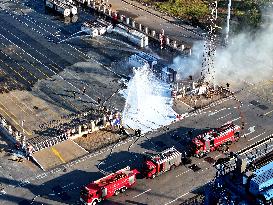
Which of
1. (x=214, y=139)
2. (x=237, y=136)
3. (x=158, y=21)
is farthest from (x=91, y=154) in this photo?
(x=158, y=21)

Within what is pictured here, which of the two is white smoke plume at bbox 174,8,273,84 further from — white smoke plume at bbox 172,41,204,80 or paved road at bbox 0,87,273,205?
paved road at bbox 0,87,273,205

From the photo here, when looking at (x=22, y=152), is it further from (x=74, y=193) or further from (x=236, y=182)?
(x=236, y=182)

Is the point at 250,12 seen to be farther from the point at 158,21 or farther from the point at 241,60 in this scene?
the point at 241,60

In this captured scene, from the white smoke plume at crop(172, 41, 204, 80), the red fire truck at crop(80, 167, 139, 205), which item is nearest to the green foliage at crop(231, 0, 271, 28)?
the white smoke plume at crop(172, 41, 204, 80)

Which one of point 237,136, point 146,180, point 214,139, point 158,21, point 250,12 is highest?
point 250,12

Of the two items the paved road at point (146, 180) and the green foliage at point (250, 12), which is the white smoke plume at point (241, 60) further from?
the paved road at point (146, 180)

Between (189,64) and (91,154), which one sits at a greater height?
(189,64)

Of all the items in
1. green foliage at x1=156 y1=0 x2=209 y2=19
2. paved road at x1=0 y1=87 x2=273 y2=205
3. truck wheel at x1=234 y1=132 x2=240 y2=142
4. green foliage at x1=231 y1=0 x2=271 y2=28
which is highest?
green foliage at x1=231 y1=0 x2=271 y2=28

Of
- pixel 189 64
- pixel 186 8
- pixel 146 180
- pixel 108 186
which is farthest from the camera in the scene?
pixel 186 8
